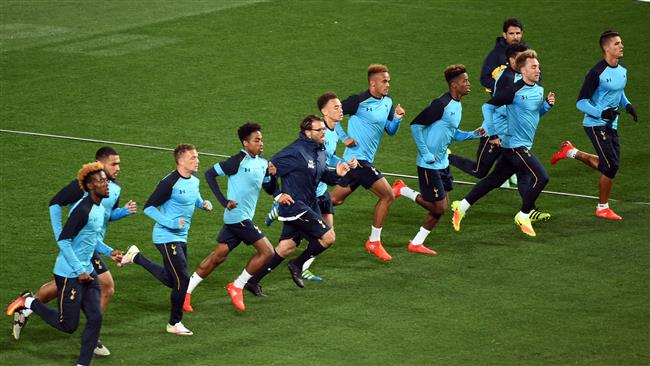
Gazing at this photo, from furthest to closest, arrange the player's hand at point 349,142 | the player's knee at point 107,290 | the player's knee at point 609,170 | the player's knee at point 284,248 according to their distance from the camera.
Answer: the player's knee at point 609,170 → the player's hand at point 349,142 → the player's knee at point 284,248 → the player's knee at point 107,290

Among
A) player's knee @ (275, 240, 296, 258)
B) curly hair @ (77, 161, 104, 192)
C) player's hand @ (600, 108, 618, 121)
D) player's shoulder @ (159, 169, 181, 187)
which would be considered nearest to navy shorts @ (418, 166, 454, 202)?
player's knee @ (275, 240, 296, 258)

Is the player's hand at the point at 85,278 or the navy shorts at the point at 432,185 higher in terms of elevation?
the player's hand at the point at 85,278

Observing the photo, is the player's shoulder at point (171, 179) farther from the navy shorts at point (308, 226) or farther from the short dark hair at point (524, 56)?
the short dark hair at point (524, 56)

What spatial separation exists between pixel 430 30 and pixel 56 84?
806cm

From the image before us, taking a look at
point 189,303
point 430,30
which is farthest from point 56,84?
point 189,303

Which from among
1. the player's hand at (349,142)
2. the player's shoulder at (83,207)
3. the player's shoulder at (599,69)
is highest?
the player's shoulder at (83,207)

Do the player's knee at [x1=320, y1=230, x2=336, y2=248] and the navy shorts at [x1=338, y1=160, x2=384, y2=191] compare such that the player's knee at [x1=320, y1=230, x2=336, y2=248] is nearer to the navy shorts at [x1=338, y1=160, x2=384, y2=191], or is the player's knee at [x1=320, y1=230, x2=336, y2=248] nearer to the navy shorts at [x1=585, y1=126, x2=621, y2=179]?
the navy shorts at [x1=338, y1=160, x2=384, y2=191]

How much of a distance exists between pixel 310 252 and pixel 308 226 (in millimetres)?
463

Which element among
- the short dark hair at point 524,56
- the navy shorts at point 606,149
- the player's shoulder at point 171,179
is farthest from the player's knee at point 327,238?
the navy shorts at point 606,149

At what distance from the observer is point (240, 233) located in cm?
1448

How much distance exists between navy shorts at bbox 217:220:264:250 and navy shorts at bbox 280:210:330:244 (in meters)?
0.42

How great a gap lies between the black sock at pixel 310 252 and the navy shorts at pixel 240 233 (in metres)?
0.69

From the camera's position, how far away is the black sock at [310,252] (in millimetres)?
14852

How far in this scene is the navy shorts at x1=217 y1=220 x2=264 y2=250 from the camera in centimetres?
1443
